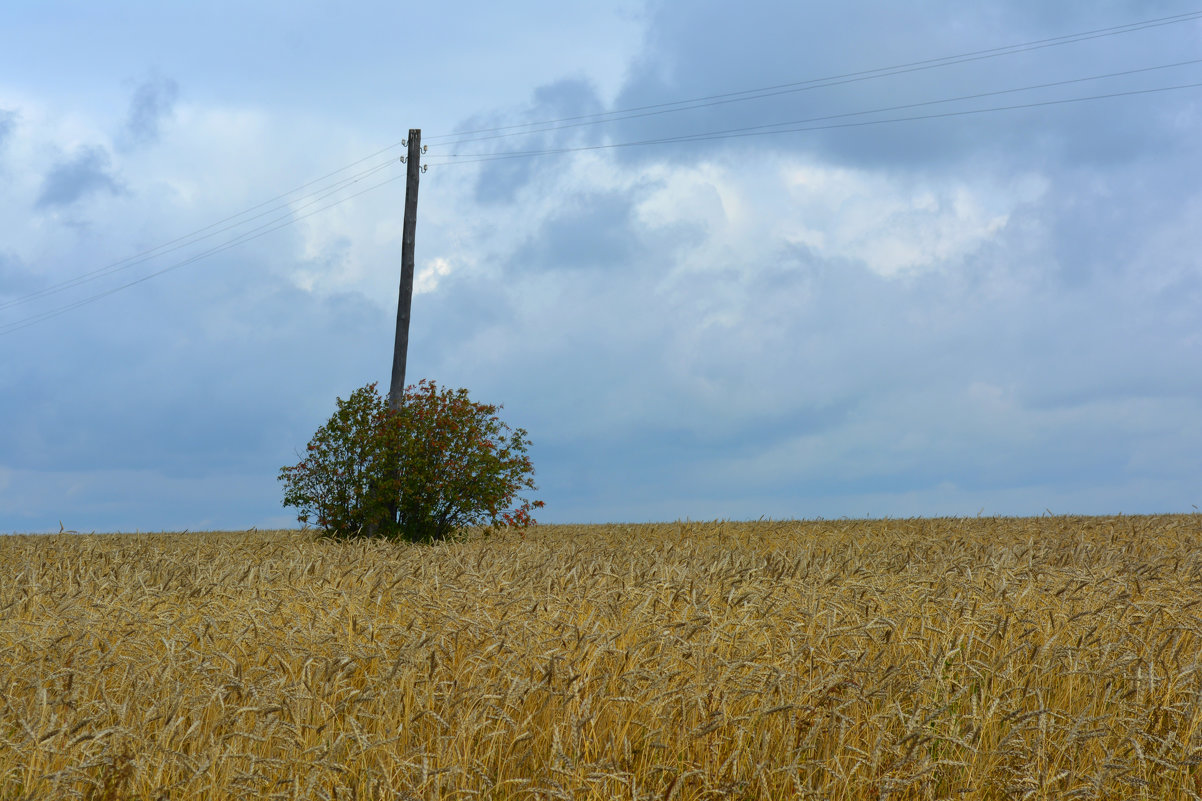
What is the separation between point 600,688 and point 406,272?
14357 millimetres

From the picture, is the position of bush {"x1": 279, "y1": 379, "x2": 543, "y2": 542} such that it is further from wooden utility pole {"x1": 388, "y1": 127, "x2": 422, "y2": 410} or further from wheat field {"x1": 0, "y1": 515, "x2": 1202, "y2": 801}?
wheat field {"x1": 0, "y1": 515, "x2": 1202, "y2": 801}

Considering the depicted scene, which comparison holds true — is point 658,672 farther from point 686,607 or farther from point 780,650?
point 686,607

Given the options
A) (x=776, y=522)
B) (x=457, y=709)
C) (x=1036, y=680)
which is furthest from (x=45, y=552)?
(x=776, y=522)

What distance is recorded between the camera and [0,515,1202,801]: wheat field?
3.58 metres

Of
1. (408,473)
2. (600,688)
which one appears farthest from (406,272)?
(600,688)

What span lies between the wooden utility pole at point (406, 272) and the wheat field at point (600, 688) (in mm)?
10116

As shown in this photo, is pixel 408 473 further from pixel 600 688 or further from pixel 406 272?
pixel 600 688

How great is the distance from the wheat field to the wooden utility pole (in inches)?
398

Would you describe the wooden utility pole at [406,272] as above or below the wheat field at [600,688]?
above

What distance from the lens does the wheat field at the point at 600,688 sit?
3.58 m

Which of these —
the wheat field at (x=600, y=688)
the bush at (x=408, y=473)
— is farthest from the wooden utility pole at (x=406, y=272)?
the wheat field at (x=600, y=688)

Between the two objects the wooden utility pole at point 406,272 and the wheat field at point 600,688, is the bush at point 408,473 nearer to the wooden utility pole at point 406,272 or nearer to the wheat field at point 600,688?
the wooden utility pole at point 406,272

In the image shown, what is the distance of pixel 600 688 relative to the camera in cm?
408

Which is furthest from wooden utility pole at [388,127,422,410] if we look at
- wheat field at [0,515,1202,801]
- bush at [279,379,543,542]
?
wheat field at [0,515,1202,801]
